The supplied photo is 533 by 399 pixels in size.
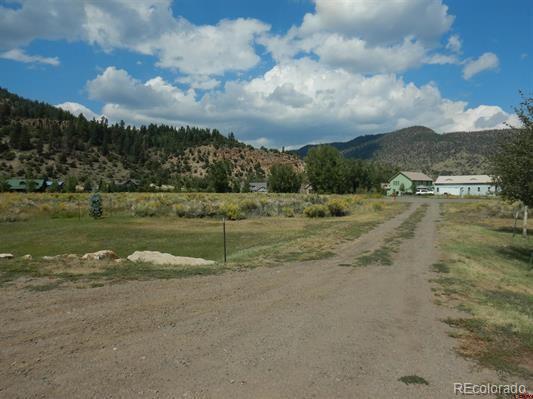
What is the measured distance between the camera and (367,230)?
24.6 m

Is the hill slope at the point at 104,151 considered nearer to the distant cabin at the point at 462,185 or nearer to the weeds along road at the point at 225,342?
the distant cabin at the point at 462,185

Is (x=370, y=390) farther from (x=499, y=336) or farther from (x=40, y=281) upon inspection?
(x=40, y=281)

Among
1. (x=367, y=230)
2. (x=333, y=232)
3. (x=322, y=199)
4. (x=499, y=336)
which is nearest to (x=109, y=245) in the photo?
(x=333, y=232)

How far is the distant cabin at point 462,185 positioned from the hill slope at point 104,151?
66.6 metres

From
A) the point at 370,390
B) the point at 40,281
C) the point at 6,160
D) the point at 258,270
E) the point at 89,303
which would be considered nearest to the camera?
the point at 370,390

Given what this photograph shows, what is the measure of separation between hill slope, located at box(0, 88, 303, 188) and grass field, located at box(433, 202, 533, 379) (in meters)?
93.5

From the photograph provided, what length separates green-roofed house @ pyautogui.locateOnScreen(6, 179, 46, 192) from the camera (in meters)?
76.6

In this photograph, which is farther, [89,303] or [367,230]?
[367,230]

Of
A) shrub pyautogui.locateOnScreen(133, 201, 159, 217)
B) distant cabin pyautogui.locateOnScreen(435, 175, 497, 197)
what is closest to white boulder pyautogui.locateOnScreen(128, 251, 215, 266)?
shrub pyautogui.locateOnScreen(133, 201, 159, 217)

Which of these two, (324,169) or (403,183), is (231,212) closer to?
(324,169)

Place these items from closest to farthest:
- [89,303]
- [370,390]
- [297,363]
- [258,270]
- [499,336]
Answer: [370,390] < [297,363] < [499,336] < [89,303] < [258,270]

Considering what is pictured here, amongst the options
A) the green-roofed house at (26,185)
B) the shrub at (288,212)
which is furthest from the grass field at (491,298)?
the green-roofed house at (26,185)

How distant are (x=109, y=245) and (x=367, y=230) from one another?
1660 centimetres

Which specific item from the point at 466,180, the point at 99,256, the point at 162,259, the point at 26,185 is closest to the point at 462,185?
the point at 466,180
